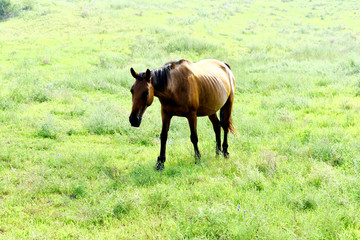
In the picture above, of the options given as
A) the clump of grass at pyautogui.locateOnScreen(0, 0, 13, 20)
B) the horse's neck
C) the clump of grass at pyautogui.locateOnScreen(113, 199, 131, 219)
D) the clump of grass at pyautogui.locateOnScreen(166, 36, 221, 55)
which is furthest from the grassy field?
the clump of grass at pyautogui.locateOnScreen(0, 0, 13, 20)

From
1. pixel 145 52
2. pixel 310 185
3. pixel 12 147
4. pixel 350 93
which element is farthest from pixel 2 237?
pixel 145 52

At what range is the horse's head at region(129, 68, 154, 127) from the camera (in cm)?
454

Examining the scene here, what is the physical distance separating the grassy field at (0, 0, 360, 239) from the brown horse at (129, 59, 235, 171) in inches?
32.1

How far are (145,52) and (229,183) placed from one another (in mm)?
13480

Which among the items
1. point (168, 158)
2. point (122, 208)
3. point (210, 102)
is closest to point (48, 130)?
point (168, 158)

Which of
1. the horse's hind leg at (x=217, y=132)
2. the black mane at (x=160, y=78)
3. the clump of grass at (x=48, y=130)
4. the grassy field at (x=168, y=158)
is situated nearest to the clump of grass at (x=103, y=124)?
the grassy field at (x=168, y=158)

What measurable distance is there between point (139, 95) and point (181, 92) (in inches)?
33.7

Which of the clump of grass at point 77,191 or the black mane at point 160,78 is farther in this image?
the black mane at point 160,78

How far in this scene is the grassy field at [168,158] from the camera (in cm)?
356

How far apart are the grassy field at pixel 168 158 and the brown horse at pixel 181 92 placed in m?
0.82

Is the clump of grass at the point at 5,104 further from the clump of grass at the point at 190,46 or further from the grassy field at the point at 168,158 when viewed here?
the clump of grass at the point at 190,46

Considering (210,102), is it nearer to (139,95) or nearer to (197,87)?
(197,87)

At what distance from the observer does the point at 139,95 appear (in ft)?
14.9

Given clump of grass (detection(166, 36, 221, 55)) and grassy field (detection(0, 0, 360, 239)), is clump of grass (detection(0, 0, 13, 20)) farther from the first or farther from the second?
clump of grass (detection(166, 36, 221, 55))
